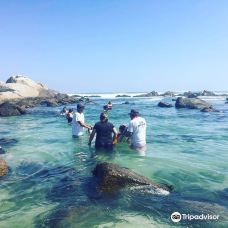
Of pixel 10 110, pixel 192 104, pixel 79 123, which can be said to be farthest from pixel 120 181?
pixel 192 104

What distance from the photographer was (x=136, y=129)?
41.6 feet

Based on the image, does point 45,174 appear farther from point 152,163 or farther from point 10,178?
point 152,163

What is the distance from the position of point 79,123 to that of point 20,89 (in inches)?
2646

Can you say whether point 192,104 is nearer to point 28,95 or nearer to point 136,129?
point 136,129

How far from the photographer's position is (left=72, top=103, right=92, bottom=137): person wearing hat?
14.7 meters

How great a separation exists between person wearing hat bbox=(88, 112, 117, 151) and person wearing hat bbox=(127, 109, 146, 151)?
2.61 feet

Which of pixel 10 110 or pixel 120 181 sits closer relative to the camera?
pixel 120 181

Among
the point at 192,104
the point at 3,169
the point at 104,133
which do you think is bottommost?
the point at 192,104

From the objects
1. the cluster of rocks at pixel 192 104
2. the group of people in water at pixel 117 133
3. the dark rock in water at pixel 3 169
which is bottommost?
the cluster of rocks at pixel 192 104

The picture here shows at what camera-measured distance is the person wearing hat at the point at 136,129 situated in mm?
12633

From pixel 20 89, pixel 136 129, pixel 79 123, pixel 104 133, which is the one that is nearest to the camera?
pixel 104 133

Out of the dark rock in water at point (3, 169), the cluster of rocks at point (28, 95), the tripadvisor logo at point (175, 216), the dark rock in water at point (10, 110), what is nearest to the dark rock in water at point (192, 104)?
the cluster of rocks at point (28, 95)

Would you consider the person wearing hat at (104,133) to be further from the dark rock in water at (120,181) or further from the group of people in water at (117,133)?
the dark rock in water at (120,181)

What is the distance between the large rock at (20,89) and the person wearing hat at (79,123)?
5445 centimetres
